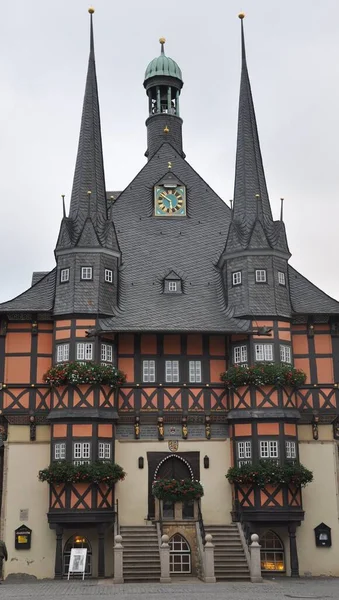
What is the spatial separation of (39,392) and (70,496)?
458 centimetres

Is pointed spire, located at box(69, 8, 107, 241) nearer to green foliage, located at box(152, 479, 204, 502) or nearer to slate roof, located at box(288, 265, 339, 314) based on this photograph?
slate roof, located at box(288, 265, 339, 314)

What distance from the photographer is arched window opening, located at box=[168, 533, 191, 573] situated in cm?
3175

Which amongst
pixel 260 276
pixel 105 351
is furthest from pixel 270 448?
pixel 105 351

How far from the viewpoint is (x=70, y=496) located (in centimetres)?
3181

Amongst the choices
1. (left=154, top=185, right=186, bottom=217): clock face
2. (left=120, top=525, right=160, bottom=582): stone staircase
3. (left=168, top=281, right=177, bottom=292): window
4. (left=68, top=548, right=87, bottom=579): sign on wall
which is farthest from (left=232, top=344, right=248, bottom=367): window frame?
(left=68, top=548, right=87, bottom=579): sign on wall

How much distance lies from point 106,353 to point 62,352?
1740mm

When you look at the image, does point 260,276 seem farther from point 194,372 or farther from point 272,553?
point 272,553

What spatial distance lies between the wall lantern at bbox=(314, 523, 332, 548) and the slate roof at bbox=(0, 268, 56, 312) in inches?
541

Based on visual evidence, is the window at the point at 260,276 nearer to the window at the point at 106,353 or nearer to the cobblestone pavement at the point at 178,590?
the window at the point at 106,353

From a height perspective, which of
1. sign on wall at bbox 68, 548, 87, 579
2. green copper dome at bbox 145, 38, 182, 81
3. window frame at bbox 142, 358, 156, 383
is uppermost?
green copper dome at bbox 145, 38, 182, 81

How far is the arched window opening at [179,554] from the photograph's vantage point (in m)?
31.8

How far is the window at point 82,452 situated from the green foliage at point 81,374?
235 centimetres

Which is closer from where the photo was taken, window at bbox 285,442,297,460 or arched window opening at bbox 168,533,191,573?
arched window opening at bbox 168,533,191,573

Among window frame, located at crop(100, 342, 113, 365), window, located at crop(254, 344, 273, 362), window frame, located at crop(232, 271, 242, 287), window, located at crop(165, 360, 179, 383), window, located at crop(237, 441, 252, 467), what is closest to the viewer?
window, located at crop(237, 441, 252, 467)
